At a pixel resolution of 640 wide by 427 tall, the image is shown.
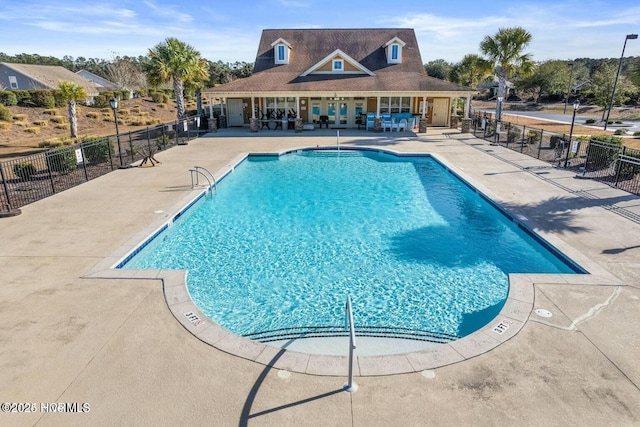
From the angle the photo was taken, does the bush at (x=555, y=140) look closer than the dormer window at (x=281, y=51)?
Yes

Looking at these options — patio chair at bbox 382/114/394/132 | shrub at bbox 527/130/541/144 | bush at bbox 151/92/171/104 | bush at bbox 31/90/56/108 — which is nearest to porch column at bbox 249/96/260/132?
patio chair at bbox 382/114/394/132

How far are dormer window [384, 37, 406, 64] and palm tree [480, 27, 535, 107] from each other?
621 cm

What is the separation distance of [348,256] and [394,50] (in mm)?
26000

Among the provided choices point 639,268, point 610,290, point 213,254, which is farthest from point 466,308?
point 213,254

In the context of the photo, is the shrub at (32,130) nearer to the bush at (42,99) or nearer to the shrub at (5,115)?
the shrub at (5,115)

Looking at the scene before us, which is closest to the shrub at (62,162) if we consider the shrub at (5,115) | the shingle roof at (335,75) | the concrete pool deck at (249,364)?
the concrete pool deck at (249,364)

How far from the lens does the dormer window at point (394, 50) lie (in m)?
30.6

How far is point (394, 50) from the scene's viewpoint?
31.0 meters

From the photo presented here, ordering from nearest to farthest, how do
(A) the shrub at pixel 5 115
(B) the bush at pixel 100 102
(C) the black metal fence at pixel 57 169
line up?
(C) the black metal fence at pixel 57 169
(A) the shrub at pixel 5 115
(B) the bush at pixel 100 102

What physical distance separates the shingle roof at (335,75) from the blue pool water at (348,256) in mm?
13849

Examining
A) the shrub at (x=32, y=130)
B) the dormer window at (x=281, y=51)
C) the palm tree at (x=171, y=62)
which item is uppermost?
the dormer window at (x=281, y=51)

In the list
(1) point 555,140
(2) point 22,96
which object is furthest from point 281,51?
(2) point 22,96

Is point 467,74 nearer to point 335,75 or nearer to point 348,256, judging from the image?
point 335,75

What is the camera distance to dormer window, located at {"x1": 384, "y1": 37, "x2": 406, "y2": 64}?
30.6m
